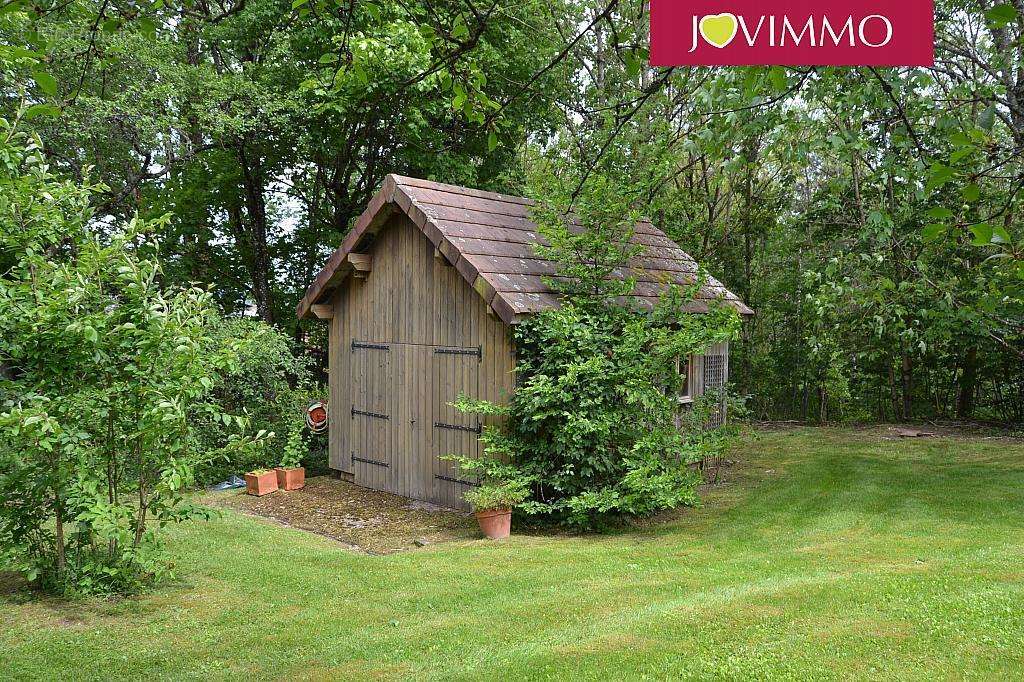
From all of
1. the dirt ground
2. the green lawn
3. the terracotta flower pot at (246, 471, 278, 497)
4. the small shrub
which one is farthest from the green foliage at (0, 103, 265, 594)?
the terracotta flower pot at (246, 471, 278, 497)

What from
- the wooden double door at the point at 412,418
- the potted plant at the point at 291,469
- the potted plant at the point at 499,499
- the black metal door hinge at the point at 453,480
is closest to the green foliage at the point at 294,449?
the potted plant at the point at 291,469

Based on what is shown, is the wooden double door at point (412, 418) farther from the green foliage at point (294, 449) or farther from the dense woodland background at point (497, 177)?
the dense woodland background at point (497, 177)

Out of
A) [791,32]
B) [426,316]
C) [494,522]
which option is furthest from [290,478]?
[791,32]

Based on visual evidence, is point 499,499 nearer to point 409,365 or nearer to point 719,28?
point 409,365

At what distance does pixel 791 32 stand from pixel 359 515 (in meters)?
7.53

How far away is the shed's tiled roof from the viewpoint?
8758 millimetres

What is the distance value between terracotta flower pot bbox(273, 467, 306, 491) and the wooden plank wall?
658mm

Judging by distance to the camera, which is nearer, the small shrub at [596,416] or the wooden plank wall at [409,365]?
the small shrub at [596,416]

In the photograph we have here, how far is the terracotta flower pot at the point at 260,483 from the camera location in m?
10.8

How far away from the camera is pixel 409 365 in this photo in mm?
10344

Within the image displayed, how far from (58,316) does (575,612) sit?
4271mm

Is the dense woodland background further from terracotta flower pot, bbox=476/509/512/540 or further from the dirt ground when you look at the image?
the dirt ground

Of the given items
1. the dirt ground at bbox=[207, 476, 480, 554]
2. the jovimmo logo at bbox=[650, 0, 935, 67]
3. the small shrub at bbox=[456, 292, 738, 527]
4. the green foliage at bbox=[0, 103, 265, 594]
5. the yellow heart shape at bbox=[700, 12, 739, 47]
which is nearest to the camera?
the jovimmo logo at bbox=[650, 0, 935, 67]

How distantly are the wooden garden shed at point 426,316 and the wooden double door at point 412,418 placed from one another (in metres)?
0.02
